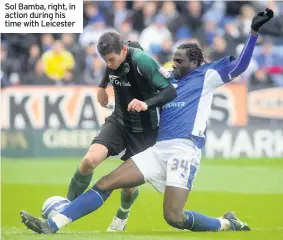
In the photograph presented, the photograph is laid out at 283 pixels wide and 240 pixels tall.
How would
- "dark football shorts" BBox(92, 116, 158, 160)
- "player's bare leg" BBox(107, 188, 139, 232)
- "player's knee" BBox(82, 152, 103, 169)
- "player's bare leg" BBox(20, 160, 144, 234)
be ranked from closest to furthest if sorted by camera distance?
"player's bare leg" BBox(20, 160, 144, 234), "player's knee" BBox(82, 152, 103, 169), "dark football shorts" BBox(92, 116, 158, 160), "player's bare leg" BBox(107, 188, 139, 232)

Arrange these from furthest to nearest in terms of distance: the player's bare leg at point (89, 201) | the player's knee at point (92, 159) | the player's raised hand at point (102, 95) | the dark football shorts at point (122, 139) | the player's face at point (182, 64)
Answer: the player's raised hand at point (102, 95) → the dark football shorts at point (122, 139) → the player's face at point (182, 64) → the player's knee at point (92, 159) → the player's bare leg at point (89, 201)

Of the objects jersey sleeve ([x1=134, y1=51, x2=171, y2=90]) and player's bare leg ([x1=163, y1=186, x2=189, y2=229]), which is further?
jersey sleeve ([x1=134, y1=51, x2=171, y2=90])

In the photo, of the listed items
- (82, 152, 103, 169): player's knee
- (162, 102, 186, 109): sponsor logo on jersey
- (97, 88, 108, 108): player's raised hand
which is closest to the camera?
(82, 152, 103, 169): player's knee

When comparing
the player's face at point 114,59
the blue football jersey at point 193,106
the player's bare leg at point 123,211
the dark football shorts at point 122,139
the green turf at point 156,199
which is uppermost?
the player's face at point 114,59

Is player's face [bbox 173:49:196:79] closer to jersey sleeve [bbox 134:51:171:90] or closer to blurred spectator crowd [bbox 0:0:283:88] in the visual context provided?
jersey sleeve [bbox 134:51:171:90]

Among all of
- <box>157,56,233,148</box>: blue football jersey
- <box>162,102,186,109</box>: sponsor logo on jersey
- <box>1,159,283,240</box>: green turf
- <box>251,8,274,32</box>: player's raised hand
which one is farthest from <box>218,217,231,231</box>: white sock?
<box>251,8,274,32</box>: player's raised hand

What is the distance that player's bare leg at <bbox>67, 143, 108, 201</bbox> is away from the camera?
30.5ft

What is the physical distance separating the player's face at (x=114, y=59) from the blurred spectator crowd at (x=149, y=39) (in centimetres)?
1092

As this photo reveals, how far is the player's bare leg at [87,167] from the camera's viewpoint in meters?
9.30

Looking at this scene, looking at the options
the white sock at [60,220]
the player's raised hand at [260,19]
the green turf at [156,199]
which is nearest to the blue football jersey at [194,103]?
the player's raised hand at [260,19]

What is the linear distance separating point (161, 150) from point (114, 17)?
14150mm

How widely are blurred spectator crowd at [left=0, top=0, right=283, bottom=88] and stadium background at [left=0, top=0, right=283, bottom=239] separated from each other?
3cm

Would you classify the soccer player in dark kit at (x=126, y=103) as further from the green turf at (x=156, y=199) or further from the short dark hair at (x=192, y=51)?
the green turf at (x=156, y=199)

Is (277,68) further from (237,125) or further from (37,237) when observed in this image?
(37,237)
